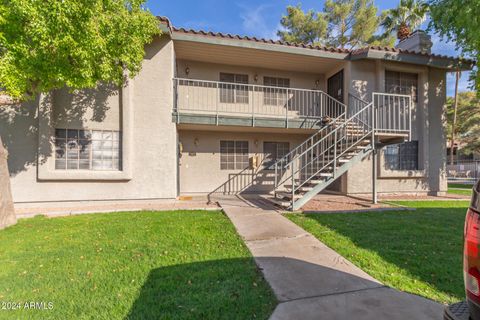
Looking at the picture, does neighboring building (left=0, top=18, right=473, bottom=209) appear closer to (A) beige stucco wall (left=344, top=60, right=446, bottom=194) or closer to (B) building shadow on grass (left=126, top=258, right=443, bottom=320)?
(A) beige stucco wall (left=344, top=60, right=446, bottom=194)

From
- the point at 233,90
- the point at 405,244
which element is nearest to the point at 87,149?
the point at 233,90

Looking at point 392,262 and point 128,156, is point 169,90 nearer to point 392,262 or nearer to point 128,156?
point 128,156

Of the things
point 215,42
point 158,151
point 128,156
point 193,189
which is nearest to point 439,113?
point 215,42

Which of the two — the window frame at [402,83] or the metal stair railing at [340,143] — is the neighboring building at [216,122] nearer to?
the window frame at [402,83]

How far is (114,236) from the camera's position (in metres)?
5.12

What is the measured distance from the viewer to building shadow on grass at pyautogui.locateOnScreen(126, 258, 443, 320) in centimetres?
258

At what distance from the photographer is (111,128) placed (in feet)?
27.2

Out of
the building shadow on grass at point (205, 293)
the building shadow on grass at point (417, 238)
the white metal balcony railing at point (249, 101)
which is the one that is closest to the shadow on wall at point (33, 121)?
the white metal balcony railing at point (249, 101)

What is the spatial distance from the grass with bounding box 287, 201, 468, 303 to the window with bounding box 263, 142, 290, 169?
4.99m

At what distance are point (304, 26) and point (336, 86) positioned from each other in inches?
493

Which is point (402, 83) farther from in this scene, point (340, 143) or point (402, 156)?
point (340, 143)

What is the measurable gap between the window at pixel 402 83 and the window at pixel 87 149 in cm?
1099

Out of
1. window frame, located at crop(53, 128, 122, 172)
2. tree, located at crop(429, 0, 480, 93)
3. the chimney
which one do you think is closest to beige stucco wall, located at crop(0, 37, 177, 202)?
window frame, located at crop(53, 128, 122, 172)

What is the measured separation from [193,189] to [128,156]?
11.0ft
